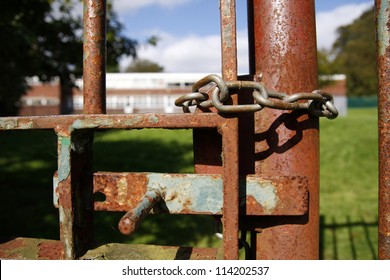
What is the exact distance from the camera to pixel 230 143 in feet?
2.99

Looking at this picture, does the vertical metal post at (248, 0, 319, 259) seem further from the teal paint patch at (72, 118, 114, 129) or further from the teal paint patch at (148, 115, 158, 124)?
the teal paint patch at (72, 118, 114, 129)

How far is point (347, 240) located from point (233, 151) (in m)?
3.91

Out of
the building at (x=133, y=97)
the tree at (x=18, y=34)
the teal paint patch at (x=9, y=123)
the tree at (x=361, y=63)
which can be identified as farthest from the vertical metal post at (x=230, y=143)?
the tree at (x=361, y=63)

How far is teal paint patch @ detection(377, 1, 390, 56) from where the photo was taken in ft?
3.19

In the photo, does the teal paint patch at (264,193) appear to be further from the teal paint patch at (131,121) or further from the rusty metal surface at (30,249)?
the rusty metal surface at (30,249)

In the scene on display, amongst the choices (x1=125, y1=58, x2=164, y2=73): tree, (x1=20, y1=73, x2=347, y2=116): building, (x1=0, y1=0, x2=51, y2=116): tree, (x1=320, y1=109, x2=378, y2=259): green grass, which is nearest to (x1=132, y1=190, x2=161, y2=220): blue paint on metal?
(x1=320, y1=109, x2=378, y2=259): green grass

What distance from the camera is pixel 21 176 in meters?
7.14

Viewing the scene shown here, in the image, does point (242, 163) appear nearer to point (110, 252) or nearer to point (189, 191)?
point (189, 191)

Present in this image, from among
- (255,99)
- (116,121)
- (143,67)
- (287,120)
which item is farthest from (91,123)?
(143,67)

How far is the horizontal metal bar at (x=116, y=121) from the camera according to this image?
922 mm

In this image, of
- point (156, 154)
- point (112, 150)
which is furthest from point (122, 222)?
point (112, 150)
